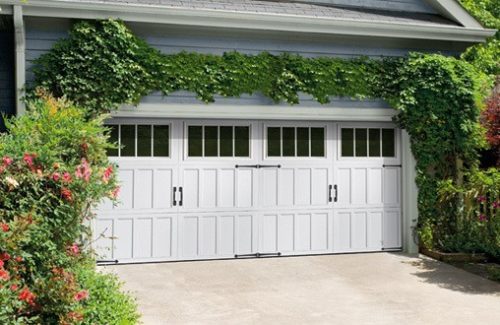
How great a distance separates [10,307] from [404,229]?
7.91m

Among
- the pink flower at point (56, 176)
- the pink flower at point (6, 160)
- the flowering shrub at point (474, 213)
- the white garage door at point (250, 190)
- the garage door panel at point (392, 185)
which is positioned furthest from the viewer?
the garage door panel at point (392, 185)

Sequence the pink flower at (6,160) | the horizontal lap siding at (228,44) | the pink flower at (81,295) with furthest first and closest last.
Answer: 1. the horizontal lap siding at (228,44)
2. the pink flower at (81,295)
3. the pink flower at (6,160)

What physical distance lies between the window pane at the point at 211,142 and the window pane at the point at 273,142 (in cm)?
90

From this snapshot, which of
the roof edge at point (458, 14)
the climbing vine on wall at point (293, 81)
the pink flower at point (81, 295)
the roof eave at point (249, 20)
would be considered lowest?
the pink flower at point (81, 295)

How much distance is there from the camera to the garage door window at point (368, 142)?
425 inches

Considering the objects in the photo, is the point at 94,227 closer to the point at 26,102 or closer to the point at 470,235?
the point at 26,102

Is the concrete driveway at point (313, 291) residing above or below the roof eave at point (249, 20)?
below

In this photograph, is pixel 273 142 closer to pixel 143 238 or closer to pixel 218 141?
pixel 218 141

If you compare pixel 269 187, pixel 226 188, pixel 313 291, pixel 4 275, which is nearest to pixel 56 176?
pixel 4 275

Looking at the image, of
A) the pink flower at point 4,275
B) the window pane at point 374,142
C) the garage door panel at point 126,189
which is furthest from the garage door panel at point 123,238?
the pink flower at point 4,275

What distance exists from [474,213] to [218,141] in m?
4.46

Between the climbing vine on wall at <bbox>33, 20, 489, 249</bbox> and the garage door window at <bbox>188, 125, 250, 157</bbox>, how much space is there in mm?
568

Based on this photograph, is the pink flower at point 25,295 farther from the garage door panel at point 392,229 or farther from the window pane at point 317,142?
the garage door panel at point 392,229

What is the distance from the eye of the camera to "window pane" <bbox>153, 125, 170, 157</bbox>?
988 centimetres
